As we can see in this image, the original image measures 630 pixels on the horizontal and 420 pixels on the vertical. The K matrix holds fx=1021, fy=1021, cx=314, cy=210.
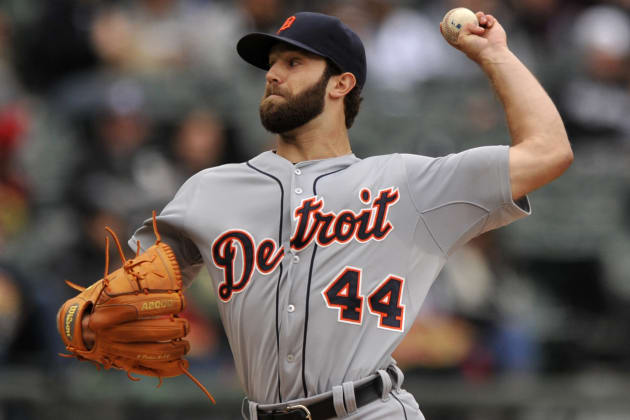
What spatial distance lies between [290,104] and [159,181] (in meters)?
4.18

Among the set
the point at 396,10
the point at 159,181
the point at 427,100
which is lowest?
the point at 159,181

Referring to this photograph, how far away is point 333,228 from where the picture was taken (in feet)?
10.8

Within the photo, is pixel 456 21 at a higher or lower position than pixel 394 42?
higher

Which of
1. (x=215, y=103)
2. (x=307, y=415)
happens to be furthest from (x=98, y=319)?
(x=215, y=103)

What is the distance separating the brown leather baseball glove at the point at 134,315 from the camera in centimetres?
325

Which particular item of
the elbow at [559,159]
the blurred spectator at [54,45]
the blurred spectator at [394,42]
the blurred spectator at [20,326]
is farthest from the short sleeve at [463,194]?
the blurred spectator at [54,45]

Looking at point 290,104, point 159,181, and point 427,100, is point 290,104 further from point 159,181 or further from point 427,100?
point 427,100

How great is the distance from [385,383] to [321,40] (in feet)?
3.80

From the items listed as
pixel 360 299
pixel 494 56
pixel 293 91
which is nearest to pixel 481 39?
pixel 494 56

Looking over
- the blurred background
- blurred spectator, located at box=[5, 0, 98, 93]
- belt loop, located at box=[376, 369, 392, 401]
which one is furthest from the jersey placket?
blurred spectator, located at box=[5, 0, 98, 93]

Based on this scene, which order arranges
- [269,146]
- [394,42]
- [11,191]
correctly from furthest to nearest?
1. [394,42]
2. [269,146]
3. [11,191]

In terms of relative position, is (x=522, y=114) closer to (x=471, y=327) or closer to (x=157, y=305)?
(x=157, y=305)

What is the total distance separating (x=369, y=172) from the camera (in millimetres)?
3381

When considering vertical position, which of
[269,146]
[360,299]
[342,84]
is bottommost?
[269,146]
